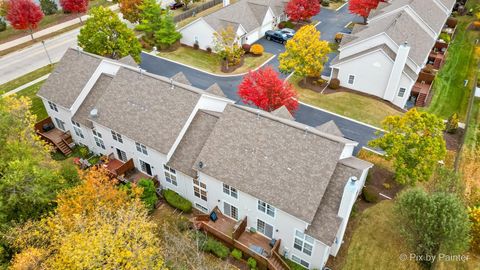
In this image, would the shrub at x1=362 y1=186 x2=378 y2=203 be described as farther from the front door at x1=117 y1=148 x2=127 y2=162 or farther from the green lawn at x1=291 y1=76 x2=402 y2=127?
the front door at x1=117 y1=148 x2=127 y2=162

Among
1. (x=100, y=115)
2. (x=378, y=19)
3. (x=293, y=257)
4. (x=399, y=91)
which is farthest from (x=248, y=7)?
(x=293, y=257)

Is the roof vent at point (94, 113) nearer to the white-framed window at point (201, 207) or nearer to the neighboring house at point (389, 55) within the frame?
the white-framed window at point (201, 207)

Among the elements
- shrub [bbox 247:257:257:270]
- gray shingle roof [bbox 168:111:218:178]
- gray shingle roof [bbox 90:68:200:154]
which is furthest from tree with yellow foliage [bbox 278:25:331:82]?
shrub [bbox 247:257:257:270]

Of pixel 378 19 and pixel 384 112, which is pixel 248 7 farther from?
pixel 384 112

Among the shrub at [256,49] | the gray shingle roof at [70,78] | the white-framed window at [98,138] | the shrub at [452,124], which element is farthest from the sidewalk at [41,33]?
the shrub at [452,124]

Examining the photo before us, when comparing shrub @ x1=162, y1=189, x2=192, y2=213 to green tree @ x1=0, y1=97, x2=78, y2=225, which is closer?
green tree @ x1=0, y1=97, x2=78, y2=225

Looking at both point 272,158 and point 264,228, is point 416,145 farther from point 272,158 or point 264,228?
point 264,228
